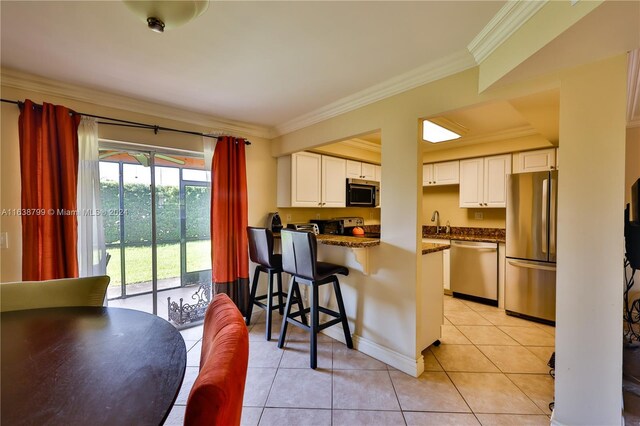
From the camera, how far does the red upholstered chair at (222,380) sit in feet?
1.91

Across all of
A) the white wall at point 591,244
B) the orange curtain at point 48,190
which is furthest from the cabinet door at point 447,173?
the orange curtain at point 48,190

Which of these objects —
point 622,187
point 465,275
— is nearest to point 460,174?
point 465,275

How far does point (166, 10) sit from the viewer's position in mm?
1055

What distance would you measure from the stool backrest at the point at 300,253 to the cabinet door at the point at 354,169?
77.7 inches

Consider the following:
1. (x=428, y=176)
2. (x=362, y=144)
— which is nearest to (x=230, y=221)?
(x=362, y=144)

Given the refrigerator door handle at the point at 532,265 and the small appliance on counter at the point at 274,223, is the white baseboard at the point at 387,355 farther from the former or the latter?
the refrigerator door handle at the point at 532,265

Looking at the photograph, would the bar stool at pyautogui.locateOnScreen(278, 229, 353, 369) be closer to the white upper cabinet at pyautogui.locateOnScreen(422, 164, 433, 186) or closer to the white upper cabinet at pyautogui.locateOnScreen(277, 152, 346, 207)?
the white upper cabinet at pyautogui.locateOnScreen(277, 152, 346, 207)

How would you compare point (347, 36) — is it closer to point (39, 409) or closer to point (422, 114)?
point (422, 114)

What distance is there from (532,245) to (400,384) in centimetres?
228

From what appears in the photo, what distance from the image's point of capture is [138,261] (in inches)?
107

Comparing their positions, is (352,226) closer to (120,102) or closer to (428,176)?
(428,176)

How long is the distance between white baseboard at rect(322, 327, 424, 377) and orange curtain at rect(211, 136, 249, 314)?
1238mm

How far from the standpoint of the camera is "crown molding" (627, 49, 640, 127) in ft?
5.64

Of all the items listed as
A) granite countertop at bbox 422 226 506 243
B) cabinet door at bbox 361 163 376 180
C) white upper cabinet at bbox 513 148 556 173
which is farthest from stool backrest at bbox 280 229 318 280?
white upper cabinet at bbox 513 148 556 173
